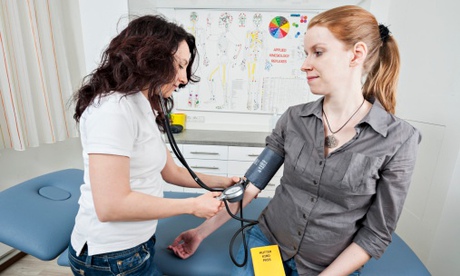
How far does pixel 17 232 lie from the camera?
0.89 metres

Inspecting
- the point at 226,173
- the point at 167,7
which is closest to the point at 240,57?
the point at 167,7

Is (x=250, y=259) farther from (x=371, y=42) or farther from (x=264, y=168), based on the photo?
(x=371, y=42)

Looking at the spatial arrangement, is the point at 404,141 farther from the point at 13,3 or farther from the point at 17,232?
the point at 13,3

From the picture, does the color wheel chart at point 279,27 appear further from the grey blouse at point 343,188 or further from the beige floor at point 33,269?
the beige floor at point 33,269

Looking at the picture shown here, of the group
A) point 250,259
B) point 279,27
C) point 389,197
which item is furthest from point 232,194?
point 279,27

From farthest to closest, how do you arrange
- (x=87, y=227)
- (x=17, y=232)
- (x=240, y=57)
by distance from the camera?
(x=240, y=57) → (x=17, y=232) → (x=87, y=227)

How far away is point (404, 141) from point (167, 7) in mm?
2290

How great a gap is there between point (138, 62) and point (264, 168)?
632 millimetres

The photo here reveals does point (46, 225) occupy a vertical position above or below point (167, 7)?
below

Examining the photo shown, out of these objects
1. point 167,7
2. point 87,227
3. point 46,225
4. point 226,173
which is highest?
point 167,7

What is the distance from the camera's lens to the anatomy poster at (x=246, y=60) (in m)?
2.35

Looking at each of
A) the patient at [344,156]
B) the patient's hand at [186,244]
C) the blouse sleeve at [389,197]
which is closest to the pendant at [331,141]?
the patient at [344,156]

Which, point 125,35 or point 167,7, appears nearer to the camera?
point 125,35

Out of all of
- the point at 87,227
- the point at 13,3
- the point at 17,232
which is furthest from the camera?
the point at 13,3
